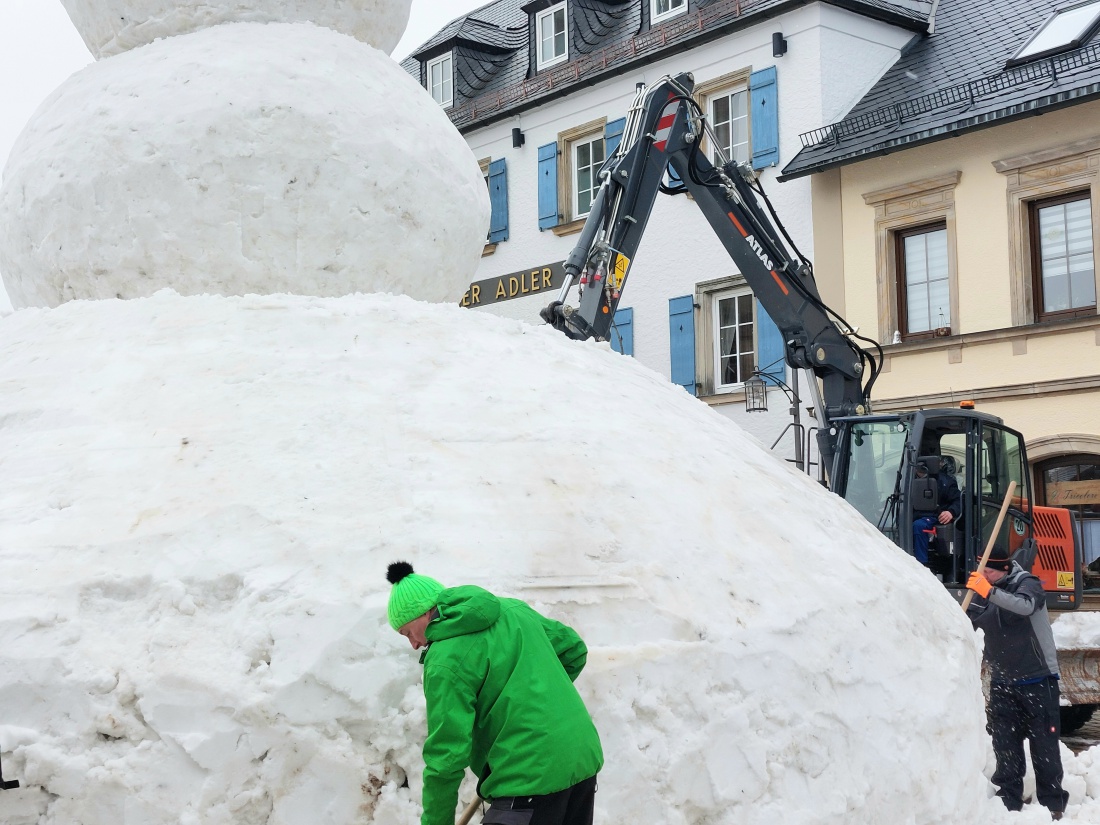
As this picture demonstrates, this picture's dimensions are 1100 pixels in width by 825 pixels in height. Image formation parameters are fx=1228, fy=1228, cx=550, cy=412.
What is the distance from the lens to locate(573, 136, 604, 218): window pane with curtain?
18.2 meters

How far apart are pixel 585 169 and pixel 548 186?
61 centimetres

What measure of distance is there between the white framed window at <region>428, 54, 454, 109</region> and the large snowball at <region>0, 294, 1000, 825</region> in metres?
17.5

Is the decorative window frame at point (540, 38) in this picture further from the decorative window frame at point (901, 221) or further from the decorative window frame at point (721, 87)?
Result: the decorative window frame at point (901, 221)

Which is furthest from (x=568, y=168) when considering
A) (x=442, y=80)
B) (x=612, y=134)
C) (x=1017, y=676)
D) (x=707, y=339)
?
(x=1017, y=676)

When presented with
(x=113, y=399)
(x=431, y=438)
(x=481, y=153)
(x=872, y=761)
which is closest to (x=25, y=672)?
(x=113, y=399)

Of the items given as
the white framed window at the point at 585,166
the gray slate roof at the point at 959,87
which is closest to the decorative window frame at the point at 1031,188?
the gray slate roof at the point at 959,87

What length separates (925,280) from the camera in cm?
1491

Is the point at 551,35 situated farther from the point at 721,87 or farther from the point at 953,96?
the point at 953,96

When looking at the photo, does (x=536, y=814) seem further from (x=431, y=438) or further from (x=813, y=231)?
(x=813, y=231)

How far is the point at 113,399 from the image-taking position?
392 centimetres

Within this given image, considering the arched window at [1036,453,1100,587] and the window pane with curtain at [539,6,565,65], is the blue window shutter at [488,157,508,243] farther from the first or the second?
the arched window at [1036,453,1100,587]

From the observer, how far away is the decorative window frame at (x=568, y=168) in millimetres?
18125

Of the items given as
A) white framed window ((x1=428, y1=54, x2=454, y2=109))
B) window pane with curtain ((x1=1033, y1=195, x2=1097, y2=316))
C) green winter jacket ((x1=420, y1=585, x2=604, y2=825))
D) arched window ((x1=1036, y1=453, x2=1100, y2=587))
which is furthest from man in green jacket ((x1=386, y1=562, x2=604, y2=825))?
white framed window ((x1=428, y1=54, x2=454, y2=109))

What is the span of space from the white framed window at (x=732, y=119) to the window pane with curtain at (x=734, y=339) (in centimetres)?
191
